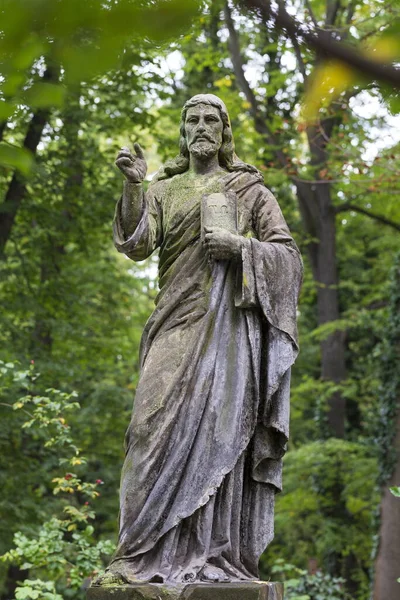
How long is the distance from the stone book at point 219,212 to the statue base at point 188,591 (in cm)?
186

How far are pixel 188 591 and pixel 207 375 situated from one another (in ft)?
3.74

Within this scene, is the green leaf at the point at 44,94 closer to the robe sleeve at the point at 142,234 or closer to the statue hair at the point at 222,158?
the robe sleeve at the point at 142,234

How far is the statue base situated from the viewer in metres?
5.16

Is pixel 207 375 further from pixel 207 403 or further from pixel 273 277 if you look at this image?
pixel 273 277

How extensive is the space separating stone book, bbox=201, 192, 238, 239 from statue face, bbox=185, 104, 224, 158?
40 centimetres

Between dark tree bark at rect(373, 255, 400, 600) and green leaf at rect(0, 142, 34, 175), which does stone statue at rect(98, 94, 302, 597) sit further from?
dark tree bark at rect(373, 255, 400, 600)

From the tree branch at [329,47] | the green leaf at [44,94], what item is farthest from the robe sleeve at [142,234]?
the tree branch at [329,47]

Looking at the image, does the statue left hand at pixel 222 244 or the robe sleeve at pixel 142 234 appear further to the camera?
the robe sleeve at pixel 142 234

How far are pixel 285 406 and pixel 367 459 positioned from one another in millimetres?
12180

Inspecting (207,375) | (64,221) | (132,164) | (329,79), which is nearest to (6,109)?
(329,79)

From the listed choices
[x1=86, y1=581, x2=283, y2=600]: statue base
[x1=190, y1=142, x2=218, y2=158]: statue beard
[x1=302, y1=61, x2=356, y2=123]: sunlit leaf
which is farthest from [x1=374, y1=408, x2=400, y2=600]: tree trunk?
[x1=302, y1=61, x2=356, y2=123]: sunlit leaf

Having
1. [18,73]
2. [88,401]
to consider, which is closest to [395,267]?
[88,401]

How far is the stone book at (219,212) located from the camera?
19.6ft

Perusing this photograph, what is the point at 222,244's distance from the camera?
5867 millimetres
